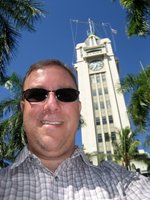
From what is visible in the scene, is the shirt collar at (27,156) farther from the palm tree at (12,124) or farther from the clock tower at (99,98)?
the clock tower at (99,98)

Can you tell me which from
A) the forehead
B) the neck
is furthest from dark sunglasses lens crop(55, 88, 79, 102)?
the neck

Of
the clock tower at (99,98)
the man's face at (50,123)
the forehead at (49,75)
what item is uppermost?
the clock tower at (99,98)

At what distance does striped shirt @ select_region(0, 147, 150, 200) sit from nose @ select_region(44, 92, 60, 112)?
0.41 metres

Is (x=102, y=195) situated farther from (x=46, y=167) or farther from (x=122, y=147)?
(x=122, y=147)

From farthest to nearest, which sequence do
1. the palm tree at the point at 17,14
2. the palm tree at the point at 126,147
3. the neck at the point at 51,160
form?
the palm tree at the point at 126,147
the palm tree at the point at 17,14
the neck at the point at 51,160

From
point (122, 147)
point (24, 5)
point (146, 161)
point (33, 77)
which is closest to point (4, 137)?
point (24, 5)

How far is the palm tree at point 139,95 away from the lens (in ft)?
51.0

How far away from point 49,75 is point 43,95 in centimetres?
23

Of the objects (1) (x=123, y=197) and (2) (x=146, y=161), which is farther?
(2) (x=146, y=161)

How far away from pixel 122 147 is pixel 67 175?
3252 cm

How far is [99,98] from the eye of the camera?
66.6 m

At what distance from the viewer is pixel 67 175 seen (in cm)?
213

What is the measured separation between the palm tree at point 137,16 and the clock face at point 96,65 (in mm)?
60596

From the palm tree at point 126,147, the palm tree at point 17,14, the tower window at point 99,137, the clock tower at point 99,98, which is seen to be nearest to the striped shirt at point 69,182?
the palm tree at point 17,14
